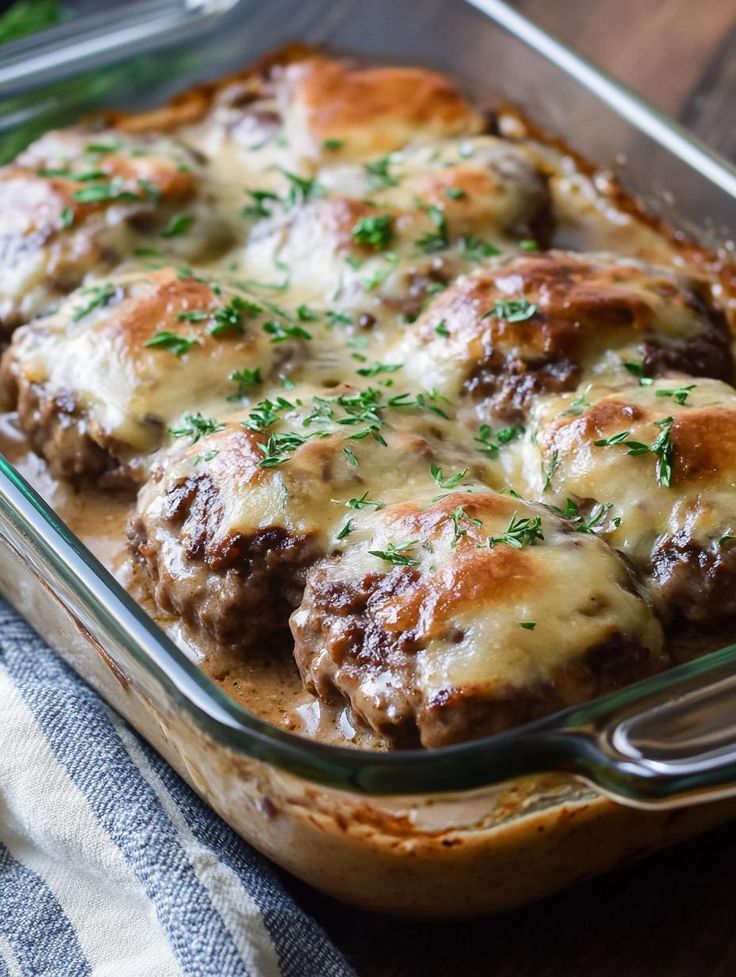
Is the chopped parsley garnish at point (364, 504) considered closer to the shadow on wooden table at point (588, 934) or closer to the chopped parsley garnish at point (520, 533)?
the chopped parsley garnish at point (520, 533)

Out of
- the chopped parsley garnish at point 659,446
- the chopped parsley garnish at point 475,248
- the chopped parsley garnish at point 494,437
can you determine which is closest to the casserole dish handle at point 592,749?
the chopped parsley garnish at point 659,446

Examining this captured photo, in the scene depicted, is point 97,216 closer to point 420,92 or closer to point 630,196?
point 420,92

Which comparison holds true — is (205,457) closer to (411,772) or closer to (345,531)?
(345,531)

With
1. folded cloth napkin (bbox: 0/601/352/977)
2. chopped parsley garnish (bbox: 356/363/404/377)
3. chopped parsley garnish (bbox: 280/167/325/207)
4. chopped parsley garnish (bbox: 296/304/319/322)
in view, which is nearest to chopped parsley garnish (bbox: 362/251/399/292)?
chopped parsley garnish (bbox: 296/304/319/322)

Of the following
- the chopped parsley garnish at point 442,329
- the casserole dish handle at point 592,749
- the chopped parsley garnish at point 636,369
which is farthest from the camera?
the chopped parsley garnish at point 442,329

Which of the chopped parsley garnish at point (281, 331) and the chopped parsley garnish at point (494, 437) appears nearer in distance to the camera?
the chopped parsley garnish at point (494, 437)

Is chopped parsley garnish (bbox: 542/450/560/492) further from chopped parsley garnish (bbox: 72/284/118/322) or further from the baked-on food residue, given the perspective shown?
chopped parsley garnish (bbox: 72/284/118/322)
